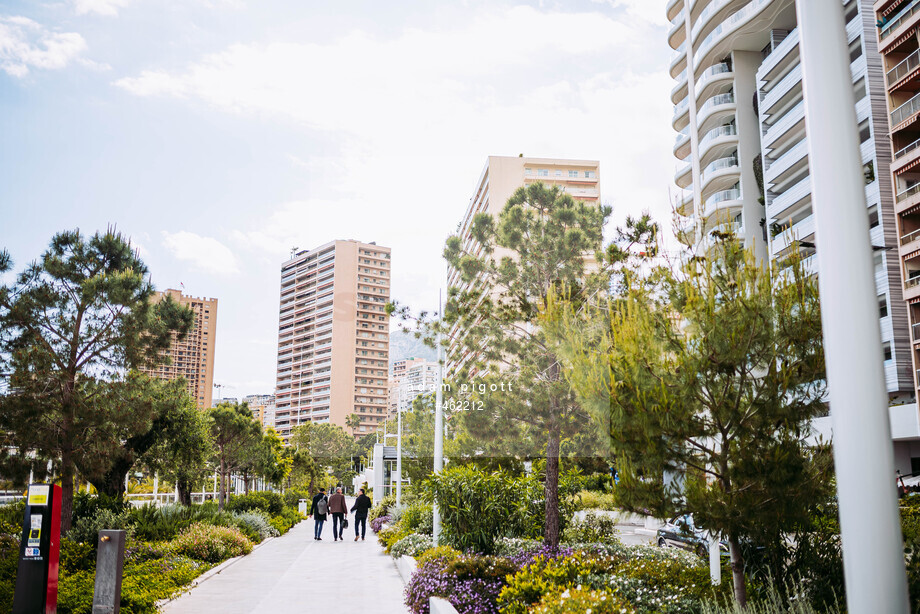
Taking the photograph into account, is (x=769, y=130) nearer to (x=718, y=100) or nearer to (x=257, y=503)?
(x=718, y=100)

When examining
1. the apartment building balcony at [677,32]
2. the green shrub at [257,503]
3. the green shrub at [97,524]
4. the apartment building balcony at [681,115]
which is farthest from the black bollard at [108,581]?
the apartment building balcony at [677,32]

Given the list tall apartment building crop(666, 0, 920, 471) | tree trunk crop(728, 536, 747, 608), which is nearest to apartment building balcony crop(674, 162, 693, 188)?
tall apartment building crop(666, 0, 920, 471)

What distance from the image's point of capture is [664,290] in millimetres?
7254

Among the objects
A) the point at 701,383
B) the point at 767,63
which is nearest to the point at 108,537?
the point at 701,383

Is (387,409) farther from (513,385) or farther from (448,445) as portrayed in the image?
(513,385)

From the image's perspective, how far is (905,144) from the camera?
32281 mm

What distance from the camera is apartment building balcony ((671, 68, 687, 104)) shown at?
54219 millimetres

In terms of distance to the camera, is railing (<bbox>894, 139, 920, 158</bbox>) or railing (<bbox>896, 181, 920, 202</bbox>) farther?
railing (<bbox>896, 181, 920, 202</bbox>)

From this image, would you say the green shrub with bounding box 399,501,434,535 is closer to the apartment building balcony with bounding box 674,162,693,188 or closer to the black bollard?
the black bollard

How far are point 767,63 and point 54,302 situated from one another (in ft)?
137

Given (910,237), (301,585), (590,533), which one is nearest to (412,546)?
(301,585)

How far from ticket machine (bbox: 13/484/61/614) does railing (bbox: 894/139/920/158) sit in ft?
116

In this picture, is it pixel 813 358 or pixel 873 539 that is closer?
pixel 873 539

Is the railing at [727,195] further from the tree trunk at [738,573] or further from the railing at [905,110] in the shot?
the tree trunk at [738,573]
